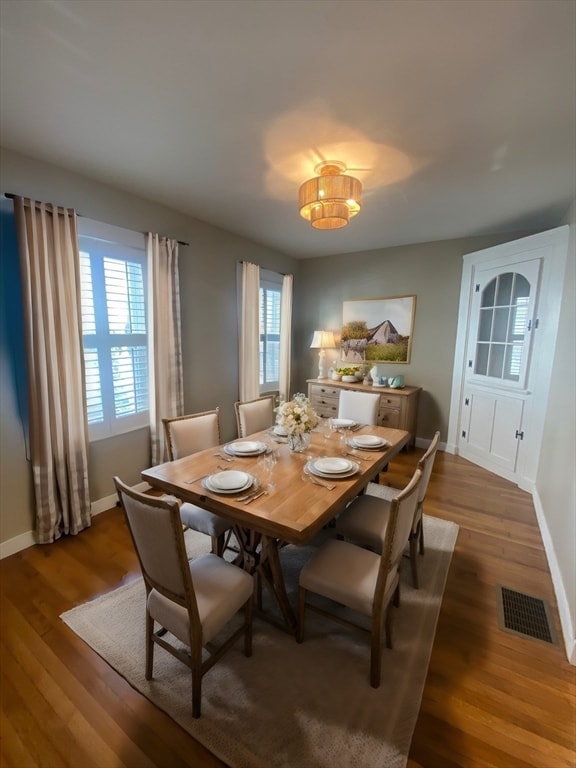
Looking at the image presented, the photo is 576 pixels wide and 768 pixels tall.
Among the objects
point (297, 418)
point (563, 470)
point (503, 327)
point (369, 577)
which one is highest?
point (503, 327)

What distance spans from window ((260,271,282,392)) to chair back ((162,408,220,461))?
7.31 feet

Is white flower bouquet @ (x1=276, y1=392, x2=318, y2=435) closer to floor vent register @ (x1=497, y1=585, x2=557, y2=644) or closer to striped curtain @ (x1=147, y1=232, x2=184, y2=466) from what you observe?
floor vent register @ (x1=497, y1=585, x2=557, y2=644)

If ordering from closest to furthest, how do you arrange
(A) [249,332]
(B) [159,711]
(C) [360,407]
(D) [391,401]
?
1. (B) [159,711]
2. (C) [360,407]
3. (D) [391,401]
4. (A) [249,332]

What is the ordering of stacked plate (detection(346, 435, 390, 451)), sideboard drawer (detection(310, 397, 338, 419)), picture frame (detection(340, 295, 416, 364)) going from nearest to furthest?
stacked plate (detection(346, 435, 390, 451))
picture frame (detection(340, 295, 416, 364))
sideboard drawer (detection(310, 397, 338, 419))

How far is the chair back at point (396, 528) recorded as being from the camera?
1282mm

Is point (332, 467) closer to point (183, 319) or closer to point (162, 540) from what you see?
point (162, 540)

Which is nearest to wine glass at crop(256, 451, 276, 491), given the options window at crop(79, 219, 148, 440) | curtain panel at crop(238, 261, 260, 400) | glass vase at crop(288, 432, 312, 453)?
glass vase at crop(288, 432, 312, 453)

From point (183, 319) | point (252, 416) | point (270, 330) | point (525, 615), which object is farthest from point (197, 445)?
point (270, 330)

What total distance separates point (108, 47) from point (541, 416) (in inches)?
158

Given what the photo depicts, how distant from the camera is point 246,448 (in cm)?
208

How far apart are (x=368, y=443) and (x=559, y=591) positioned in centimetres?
138

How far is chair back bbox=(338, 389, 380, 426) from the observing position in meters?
2.95

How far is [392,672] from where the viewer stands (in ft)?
4.78

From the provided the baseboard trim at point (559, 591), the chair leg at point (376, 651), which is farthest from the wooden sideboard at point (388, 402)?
the chair leg at point (376, 651)
